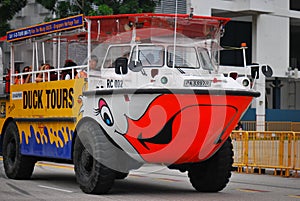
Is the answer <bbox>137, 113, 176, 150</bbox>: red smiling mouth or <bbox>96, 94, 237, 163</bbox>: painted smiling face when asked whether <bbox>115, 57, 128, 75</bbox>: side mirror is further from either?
<bbox>137, 113, 176, 150</bbox>: red smiling mouth

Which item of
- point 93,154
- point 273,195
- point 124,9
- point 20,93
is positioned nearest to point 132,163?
point 93,154

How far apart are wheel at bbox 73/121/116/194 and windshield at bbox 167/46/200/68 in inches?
69.0

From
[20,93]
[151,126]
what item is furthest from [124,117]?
[20,93]

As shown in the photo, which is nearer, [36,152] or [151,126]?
[151,126]

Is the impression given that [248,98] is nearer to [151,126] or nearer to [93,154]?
[151,126]

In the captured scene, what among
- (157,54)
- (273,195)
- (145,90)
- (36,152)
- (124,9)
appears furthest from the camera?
(124,9)

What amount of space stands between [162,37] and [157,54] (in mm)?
365

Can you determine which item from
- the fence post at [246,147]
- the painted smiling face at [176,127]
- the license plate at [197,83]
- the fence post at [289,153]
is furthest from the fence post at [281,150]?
the license plate at [197,83]

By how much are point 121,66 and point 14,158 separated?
16.2ft

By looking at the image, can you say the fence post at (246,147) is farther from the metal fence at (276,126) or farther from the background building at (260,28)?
the metal fence at (276,126)

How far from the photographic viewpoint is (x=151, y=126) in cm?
1282

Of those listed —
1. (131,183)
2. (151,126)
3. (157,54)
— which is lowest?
(131,183)

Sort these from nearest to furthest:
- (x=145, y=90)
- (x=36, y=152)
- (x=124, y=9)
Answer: (x=145, y=90) < (x=36, y=152) < (x=124, y=9)

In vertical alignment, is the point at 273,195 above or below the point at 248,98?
below
